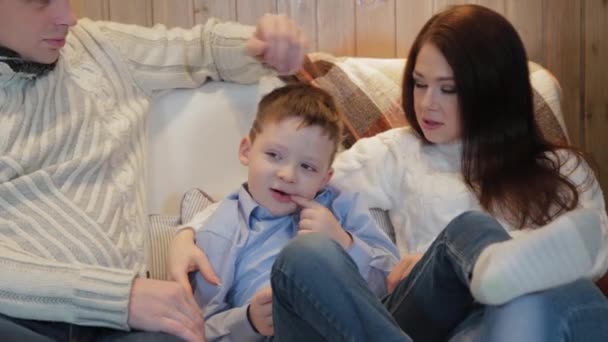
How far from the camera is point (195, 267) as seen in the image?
1354 mm

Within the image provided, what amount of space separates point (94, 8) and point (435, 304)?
4.28ft

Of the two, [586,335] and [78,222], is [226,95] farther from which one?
[586,335]

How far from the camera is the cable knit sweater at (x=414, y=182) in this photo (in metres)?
1.58

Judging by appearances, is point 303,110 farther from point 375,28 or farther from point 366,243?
point 375,28

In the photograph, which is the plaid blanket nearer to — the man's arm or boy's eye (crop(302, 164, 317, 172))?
the man's arm

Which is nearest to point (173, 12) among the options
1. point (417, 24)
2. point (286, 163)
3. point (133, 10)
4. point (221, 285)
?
point (133, 10)

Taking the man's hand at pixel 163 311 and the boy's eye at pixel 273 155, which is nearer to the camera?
the man's hand at pixel 163 311

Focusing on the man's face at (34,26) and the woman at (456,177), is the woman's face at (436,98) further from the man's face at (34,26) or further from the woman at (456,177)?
the man's face at (34,26)

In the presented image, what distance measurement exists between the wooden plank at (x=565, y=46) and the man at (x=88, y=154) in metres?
0.88

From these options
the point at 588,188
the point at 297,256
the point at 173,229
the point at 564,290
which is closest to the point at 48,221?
the point at 173,229

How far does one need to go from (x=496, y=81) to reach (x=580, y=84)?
0.69 m

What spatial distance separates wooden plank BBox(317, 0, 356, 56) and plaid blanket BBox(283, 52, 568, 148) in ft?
0.98

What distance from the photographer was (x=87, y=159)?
4.60ft

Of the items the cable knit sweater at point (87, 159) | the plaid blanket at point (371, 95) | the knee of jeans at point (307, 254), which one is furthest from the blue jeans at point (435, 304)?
the plaid blanket at point (371, 95)
